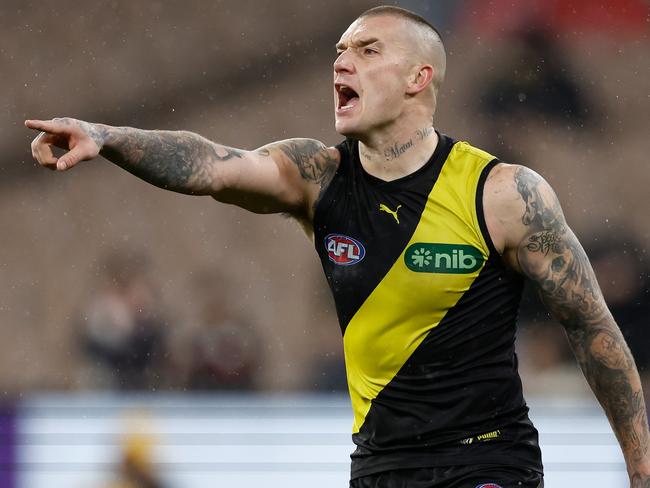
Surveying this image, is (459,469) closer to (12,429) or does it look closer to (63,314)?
(12,429)

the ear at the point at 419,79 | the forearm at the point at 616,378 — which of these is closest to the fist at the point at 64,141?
the ear at the point at 419,79

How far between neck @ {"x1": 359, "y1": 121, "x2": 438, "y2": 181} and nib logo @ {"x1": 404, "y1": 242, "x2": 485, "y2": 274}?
1.02ft

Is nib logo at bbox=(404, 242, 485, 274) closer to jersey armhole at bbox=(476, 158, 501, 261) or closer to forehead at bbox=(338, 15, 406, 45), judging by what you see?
jersey armhole at bbox=(476, 158, 501, 261)

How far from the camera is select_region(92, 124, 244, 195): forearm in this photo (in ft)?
11.7

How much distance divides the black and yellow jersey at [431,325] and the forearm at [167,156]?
1.43 ft

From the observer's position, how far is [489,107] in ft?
41.5

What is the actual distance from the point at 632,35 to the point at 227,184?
33.7ft

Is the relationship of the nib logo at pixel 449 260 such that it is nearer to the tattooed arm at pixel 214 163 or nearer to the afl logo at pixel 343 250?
the afl logo at pixel 343 250

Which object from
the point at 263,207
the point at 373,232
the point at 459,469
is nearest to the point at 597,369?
the point at 459,469

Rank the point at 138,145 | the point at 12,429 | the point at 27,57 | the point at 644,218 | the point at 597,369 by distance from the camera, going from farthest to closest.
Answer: the point at 27,57 → the point at 644,218 → the point at 12,429 → the point at 597,369 → the point at 138,145

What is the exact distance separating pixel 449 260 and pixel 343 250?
0.34 metres

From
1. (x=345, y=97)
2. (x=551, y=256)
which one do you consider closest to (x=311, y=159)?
(x=345, y=97)

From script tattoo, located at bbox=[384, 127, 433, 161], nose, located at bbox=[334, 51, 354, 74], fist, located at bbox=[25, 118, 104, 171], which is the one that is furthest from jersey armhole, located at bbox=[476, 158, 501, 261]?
fist, located at bbox=[25, 118, 104, 171]

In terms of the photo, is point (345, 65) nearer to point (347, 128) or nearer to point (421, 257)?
point (347, 128)
